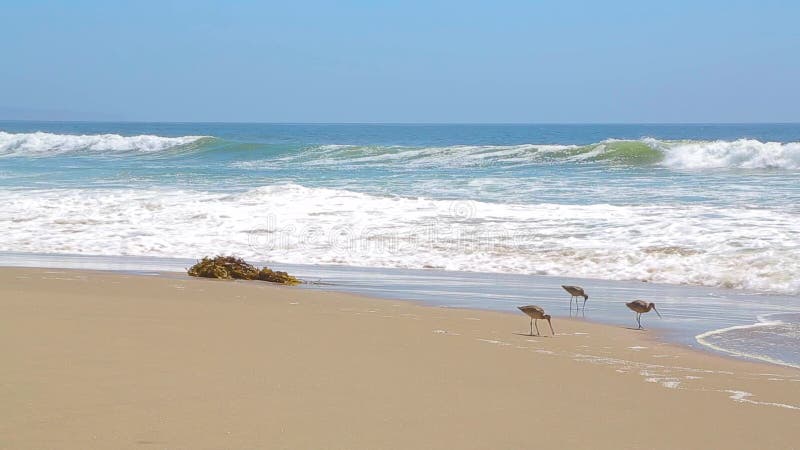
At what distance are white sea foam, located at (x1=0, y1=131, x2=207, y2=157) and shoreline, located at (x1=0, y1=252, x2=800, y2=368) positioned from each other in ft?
110

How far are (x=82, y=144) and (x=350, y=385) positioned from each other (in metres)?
45.5

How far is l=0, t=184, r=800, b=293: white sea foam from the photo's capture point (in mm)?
10562

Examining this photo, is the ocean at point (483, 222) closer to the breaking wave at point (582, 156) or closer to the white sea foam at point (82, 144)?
the breaking wave at point (582, 156)

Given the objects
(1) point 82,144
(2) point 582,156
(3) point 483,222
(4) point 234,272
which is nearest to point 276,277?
(4) point 234,272

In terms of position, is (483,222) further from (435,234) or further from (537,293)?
(537,293)

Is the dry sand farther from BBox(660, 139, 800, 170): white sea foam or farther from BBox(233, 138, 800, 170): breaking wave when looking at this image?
BBox(233, 138, 800, 170): breaking wave

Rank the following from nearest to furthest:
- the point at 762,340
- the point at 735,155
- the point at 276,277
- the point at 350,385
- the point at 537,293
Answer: the point at 350,385 < the point at 762,340 < the point at 537,293 < the point at 276,277 < the point at 735,155

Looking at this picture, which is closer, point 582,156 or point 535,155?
point 582,156

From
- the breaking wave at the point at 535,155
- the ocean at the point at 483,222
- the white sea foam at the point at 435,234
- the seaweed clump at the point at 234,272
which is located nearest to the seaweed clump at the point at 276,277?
the seaweed clump at the point at 234,272

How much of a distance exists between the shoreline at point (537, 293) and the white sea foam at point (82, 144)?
33443mm

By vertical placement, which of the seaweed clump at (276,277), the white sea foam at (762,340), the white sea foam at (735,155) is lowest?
the seaweed clump at (276,277)

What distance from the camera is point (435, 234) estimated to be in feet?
42.9

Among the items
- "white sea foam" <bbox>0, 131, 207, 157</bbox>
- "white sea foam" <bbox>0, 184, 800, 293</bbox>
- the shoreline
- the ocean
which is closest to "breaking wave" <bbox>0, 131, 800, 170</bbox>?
the ocean

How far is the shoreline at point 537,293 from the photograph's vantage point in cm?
708
